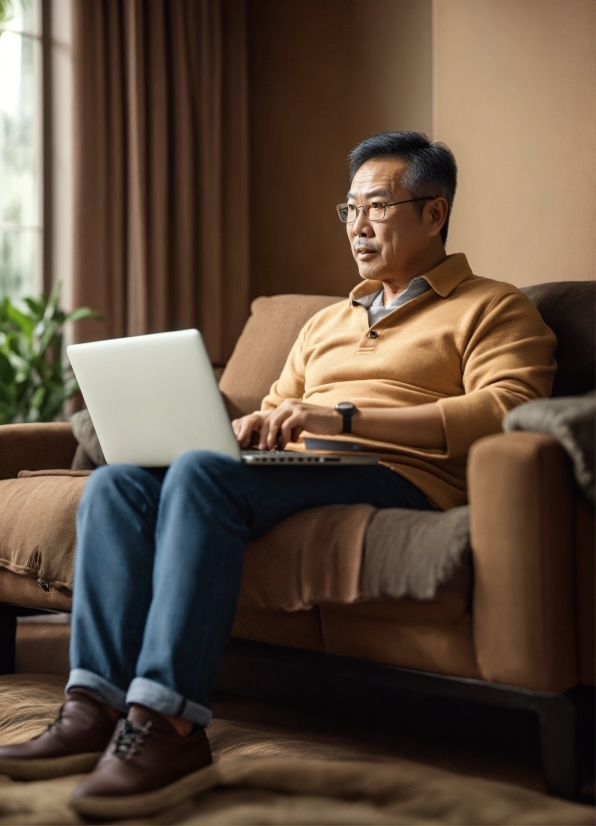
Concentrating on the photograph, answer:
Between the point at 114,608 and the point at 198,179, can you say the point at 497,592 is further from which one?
the point at 198,179

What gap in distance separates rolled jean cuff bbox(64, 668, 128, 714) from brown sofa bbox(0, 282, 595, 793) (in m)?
0.25

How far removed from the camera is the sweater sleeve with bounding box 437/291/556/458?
1.53 metres

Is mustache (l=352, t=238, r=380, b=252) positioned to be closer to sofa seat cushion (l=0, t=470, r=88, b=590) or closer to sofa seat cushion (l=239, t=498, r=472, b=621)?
sofa seat cushion (l=239, t=498, r=472, b=621)

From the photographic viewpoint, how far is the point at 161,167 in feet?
10.6

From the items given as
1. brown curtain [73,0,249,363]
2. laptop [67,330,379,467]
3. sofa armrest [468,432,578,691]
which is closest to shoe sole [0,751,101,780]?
laptop [67,330,379,467]

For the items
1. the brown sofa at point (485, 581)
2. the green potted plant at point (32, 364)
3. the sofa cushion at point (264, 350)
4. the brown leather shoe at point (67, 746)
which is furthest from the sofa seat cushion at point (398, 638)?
the green potted plant at point (32, 364)

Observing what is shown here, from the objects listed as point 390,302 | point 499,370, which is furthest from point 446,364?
point 390,302

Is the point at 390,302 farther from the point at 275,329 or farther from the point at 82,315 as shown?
the point at 82,315

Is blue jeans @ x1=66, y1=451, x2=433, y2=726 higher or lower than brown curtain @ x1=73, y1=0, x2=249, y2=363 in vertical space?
lower

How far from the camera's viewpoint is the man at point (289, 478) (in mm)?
1296

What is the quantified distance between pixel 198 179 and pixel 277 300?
3.33ft

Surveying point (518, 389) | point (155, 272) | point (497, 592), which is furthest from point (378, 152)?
point (155, 272)

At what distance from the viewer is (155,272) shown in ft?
10.6

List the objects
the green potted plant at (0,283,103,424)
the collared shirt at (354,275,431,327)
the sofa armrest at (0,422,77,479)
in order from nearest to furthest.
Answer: the collared shirt at (354,275,431,327), the sofa armrest at (0,422,77,479), the green potted plant at (0,283,103,424)
